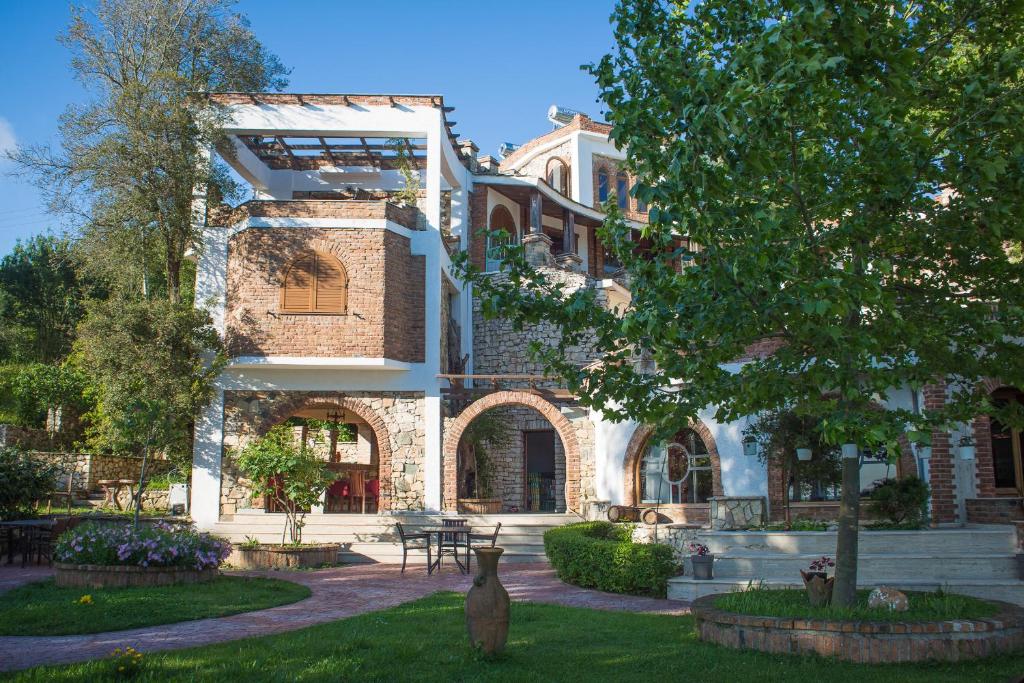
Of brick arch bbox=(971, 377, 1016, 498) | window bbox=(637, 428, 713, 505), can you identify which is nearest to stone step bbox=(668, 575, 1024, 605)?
brick arch bbox=(971, 377, 1016, 498)

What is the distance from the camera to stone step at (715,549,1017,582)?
11078mm

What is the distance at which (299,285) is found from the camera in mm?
18391

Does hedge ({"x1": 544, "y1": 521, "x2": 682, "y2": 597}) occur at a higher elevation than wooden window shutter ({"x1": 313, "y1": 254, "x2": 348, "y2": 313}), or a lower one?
lower

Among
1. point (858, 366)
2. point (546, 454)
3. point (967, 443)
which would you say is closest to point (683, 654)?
point (858, 366)

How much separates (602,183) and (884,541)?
20895mm

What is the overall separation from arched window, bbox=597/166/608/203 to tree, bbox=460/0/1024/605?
22678 mm

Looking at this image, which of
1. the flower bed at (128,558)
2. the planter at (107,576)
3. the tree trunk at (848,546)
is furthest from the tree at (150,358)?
the tree trunk at (848,546)

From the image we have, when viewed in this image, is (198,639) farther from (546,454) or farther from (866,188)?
(546,454)

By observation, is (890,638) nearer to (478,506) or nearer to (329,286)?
(478,506)

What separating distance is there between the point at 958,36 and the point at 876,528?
771 cm

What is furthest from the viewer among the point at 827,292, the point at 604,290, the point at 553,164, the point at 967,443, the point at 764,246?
the point at 553,164

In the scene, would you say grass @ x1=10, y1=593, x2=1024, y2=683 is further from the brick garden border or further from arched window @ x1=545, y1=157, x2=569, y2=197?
arched window @ x1=545, y1=157, x2=569, y2=197

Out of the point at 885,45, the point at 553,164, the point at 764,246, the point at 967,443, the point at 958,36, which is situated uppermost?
the point at 553,164

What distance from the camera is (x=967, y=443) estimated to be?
13.1 meters
